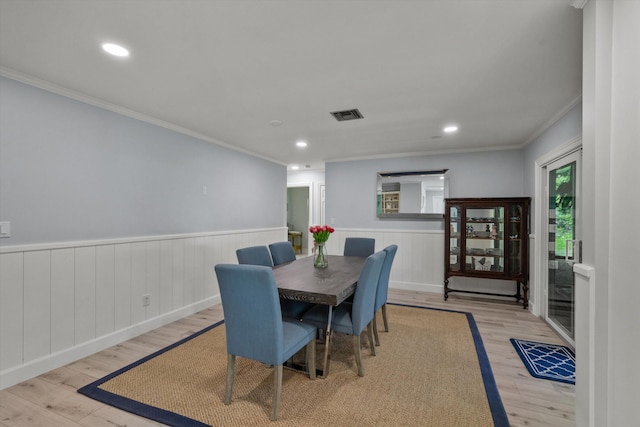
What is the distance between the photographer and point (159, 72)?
2240 mm

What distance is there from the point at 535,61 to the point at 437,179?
2887mm

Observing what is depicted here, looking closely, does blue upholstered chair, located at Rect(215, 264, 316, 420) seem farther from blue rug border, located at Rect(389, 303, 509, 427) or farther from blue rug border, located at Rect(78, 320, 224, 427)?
blue rug border, located at Rect(389, 303, 509, 427)

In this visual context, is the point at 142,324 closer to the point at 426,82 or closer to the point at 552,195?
the point at 426,82

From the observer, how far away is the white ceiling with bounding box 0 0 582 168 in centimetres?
157

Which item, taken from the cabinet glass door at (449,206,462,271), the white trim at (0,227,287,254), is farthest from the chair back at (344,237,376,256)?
the white trim at (0,227,287,254)

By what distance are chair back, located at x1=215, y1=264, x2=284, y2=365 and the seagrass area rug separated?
0.43 m

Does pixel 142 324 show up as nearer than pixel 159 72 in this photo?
No

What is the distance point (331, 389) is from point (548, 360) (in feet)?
6.39

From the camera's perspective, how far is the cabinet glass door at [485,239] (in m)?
4.24

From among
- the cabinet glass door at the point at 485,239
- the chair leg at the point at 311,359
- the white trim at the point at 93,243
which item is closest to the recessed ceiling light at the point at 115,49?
the white trim at the point at 93,243

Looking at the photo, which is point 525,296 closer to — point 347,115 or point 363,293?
point 363,293

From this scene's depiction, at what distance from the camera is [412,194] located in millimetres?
5031

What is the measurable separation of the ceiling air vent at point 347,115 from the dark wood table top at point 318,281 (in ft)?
5.14

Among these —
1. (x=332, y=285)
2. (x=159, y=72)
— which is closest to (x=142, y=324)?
(x=332, y=285)
